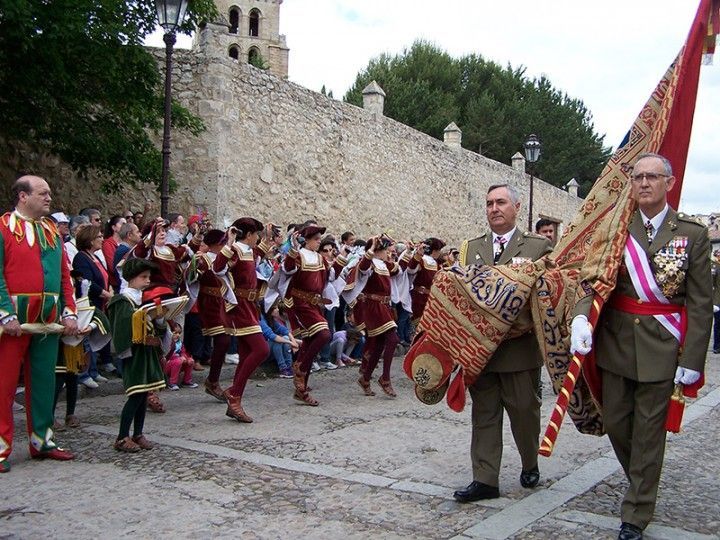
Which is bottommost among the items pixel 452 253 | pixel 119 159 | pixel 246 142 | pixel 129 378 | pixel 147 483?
pixel 147 483

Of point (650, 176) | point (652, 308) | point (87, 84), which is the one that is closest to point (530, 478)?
point (652, 308)

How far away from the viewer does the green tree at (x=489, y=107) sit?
45.9 m

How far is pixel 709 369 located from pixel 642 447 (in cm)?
915

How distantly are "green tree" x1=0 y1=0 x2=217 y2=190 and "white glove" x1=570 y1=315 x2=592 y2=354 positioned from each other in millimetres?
8324

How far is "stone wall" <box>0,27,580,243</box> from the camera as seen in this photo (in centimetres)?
1572

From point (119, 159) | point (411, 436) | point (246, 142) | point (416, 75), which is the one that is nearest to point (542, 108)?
point (416, 75)

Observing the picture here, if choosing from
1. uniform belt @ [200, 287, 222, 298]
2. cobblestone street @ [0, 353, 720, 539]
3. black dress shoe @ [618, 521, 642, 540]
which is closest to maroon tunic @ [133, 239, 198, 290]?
uniform belt @ [200, 287, 222, 298]

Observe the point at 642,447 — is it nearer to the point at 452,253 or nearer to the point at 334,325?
the point at 334,325

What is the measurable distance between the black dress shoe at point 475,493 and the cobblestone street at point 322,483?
0.18 ft

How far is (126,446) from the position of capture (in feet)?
19.4

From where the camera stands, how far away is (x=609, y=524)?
4406 mm

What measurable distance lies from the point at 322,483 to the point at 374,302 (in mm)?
4220

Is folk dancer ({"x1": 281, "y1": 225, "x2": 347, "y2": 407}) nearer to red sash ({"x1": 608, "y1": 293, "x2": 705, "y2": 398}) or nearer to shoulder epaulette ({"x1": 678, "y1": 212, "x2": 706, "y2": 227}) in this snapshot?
red sash ({"x1": 608, "y1": 293, "x2": 705, "y2": 398})

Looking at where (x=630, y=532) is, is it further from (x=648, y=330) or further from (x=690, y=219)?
(x=690, y=219)
